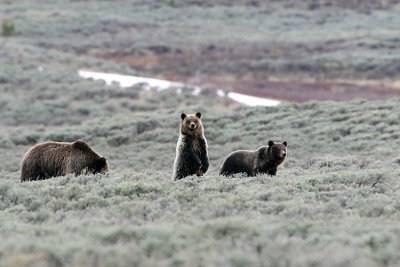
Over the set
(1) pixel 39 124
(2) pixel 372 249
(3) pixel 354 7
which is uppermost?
(3) pixel 354 7

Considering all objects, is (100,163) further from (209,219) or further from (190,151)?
(209,219)

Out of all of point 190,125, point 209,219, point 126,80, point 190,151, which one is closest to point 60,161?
point 190,151

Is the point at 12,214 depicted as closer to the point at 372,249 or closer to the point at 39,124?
the point at 372,249

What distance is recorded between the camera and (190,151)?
1164cm

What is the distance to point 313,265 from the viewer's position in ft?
18.2

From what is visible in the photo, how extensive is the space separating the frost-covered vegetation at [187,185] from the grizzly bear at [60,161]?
499mm

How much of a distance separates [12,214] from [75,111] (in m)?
22.2

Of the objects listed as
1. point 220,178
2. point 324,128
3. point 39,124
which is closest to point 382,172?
point 220,178

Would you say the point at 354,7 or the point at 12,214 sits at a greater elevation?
the point at 354,7

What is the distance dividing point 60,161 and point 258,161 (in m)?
4.30

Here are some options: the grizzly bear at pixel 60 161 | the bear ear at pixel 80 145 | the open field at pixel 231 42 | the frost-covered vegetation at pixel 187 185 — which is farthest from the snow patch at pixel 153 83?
the bear ear at pixel 80 145

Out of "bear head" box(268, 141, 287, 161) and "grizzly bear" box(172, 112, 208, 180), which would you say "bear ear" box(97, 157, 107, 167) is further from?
"bear head" box(268, 141, 287, 161)

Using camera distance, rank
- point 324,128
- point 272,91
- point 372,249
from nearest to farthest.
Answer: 1. point 372,249
2. point 324,128
3. point 272,91

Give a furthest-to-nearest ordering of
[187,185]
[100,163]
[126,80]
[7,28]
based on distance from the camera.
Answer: [7,28] → [126,80] → [100,163] → [187,185]
